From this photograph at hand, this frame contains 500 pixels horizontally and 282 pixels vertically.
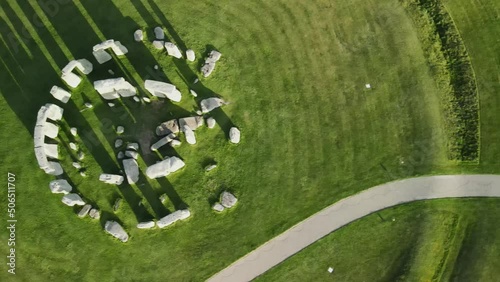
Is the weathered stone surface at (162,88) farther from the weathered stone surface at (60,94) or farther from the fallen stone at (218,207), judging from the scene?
the fallen stone at (218,207)

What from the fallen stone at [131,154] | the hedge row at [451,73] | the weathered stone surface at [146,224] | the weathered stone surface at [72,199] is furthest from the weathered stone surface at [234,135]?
the hedge row at [451,73]

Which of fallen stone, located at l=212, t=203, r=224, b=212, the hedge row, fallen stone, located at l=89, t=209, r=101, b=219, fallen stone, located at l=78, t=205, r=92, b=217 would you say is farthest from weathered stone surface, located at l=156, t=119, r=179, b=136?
the hedge row

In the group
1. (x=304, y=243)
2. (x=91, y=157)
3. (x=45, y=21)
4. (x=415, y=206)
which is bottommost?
(x=304, y=243)

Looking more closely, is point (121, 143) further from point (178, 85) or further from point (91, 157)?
point (178, 85)

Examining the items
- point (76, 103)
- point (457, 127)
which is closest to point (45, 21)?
point (76, 103)

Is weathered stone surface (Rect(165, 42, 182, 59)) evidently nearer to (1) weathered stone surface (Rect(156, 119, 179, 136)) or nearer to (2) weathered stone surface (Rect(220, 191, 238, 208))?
(1) weathered stone surface (Rect(156, 119, 179, 136))

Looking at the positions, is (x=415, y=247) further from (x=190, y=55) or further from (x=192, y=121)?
(x=190, y=55)

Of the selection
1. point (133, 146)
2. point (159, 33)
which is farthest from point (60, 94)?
point (159, 33)
